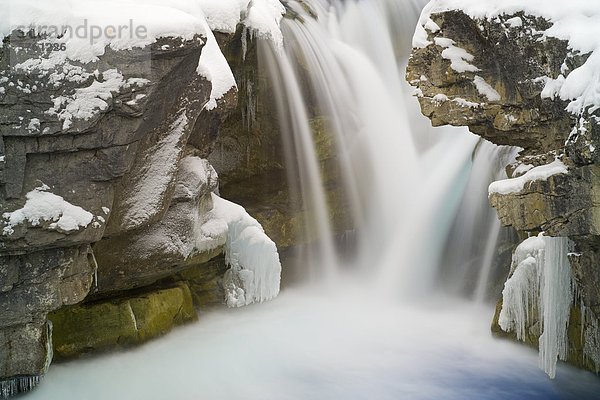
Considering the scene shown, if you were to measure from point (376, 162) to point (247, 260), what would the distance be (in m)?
3.95

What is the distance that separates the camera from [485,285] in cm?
822

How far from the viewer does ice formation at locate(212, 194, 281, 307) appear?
291 inches

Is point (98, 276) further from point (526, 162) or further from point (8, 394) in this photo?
point (526, 162)

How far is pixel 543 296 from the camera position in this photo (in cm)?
593

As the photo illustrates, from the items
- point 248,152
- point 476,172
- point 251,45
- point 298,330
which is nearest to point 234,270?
point 298,330

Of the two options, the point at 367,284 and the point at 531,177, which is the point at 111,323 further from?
the point at 531,177

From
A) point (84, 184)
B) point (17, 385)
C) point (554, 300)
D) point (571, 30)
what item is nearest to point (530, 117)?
point (571, 30)

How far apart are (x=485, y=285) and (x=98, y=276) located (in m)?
5.47

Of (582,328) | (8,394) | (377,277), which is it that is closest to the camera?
(8,394)

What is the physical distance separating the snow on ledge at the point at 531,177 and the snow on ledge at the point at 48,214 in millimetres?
3961

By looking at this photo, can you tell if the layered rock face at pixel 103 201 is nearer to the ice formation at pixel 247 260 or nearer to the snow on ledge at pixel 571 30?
the ice formation at pixel 247 260

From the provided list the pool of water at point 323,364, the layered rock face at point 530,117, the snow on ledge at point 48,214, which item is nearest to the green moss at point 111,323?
the pool of water at point 323,364

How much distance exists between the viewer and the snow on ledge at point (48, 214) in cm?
455

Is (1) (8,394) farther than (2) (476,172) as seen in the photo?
No
